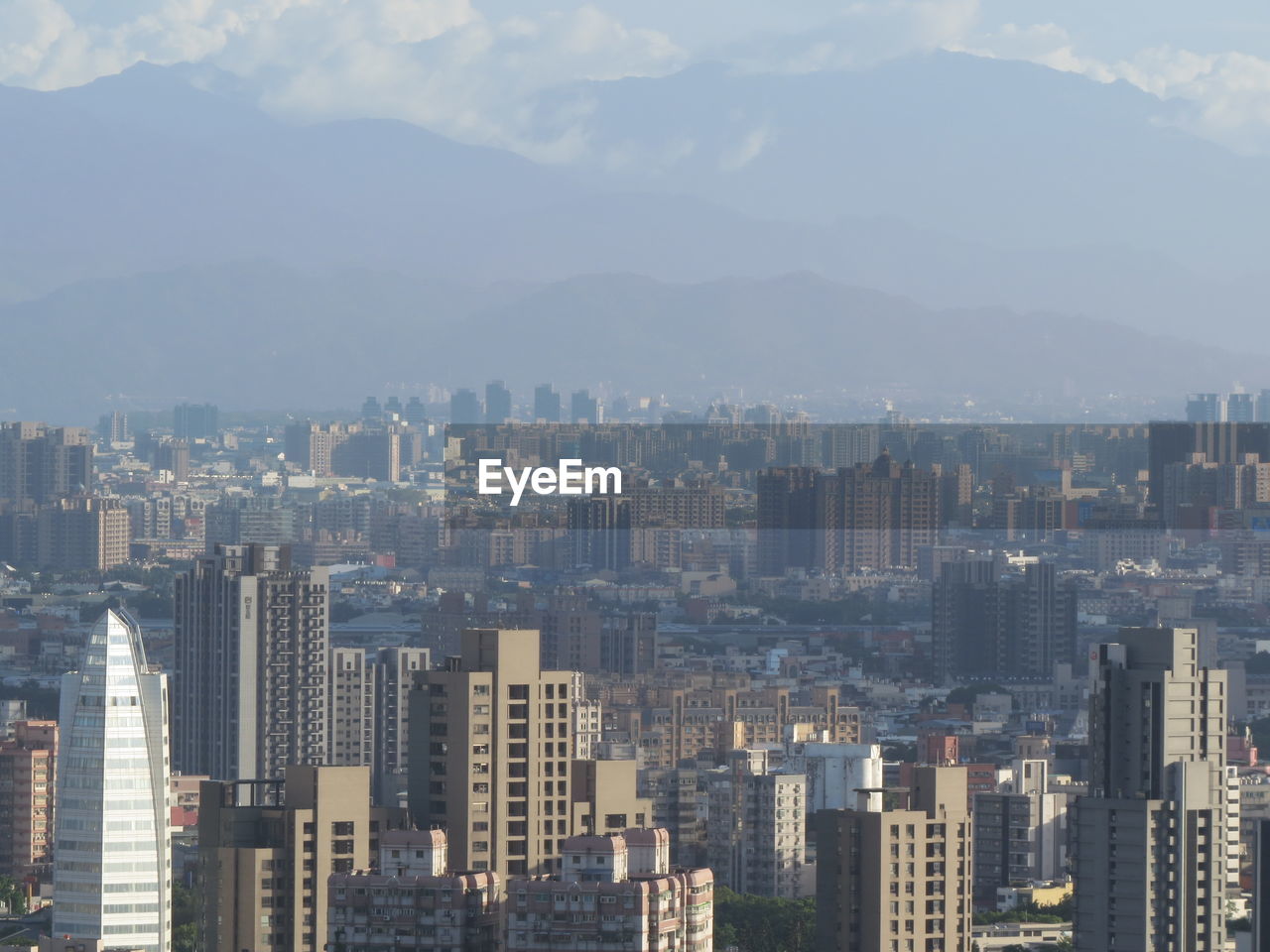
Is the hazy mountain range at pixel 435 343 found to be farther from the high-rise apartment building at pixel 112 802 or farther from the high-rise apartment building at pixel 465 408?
the high-rise apartment building at pixel 112 802

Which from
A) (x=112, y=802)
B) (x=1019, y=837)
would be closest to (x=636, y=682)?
(x=1019, y=837)

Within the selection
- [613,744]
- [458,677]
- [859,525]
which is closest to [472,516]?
[859,525]

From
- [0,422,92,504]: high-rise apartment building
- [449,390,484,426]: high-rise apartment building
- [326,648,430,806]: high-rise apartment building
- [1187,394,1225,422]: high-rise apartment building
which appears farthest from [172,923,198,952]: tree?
[449,390,484,426]: high-rise apartment building

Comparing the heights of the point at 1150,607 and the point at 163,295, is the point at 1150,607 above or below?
below

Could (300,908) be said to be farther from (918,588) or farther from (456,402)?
(456,402)

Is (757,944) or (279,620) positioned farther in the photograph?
(279,620)

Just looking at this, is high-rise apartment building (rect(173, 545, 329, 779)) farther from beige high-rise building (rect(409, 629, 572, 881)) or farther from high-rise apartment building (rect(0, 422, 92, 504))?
high-rise apartment building (rect(0, 422, 92, 504))
